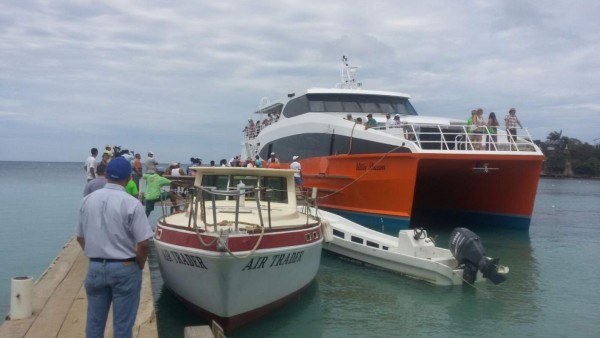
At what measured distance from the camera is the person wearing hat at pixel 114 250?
434 centimetres

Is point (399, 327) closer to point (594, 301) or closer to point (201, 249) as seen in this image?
point (201, 249)

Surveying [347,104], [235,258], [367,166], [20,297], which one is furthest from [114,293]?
[347,104]

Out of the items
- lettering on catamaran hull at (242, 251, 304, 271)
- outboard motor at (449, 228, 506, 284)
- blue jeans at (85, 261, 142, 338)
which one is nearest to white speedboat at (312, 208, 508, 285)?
outboard motor at (449, 228, 506, 284)

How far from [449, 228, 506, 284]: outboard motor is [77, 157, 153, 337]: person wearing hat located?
6.85m

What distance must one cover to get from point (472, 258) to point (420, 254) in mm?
1250

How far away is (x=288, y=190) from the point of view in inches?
379

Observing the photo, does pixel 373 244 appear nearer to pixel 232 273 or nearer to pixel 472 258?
pixel 472 258

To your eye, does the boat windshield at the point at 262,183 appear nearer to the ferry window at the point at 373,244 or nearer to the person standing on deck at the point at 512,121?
the ferry window at the point at 373,244

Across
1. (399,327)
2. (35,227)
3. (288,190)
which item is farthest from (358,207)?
(35,227)

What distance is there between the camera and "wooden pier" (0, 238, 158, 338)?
18.4ft

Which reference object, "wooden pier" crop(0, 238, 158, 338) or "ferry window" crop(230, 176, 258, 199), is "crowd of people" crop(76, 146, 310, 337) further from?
"ferry window" crop(230, 176, 258, 199)

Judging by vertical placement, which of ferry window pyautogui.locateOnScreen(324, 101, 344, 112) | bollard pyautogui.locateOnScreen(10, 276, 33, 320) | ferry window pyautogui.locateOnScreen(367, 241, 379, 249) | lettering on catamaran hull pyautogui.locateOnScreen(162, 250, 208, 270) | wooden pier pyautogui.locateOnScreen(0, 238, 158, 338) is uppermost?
ferry window pyautogui.locateOnScreen(324, 101, 344, 112)

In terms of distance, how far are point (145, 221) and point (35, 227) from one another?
56.9ft

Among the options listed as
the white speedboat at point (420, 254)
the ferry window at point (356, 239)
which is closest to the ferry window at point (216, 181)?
the white speedboat at point (420, 254)
